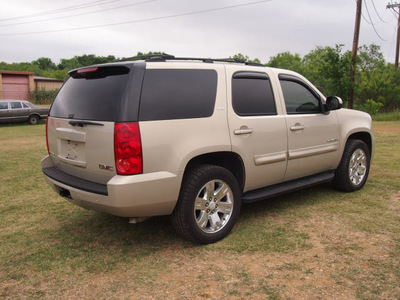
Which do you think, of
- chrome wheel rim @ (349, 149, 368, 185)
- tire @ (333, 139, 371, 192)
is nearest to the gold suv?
tire @ (333, 139, 371, 192)

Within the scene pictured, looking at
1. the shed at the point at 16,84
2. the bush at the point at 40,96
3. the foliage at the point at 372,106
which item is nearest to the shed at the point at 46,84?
the shed at the point at 16,84

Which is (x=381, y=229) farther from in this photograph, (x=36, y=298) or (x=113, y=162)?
(x=36, y=298)

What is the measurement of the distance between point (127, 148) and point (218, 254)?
1.36 metres

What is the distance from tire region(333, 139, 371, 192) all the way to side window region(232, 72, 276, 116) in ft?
5.48

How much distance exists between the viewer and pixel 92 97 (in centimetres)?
368

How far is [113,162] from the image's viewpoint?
10.9 feet

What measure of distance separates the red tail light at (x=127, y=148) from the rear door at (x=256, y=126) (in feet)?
3.66

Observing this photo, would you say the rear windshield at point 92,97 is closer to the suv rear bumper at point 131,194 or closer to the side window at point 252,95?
the suv rear bumper at point 131,194

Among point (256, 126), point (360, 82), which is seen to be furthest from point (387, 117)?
point (256, 126)

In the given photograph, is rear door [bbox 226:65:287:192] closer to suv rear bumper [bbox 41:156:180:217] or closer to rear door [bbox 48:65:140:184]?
suv rear bumper [bbox 41:156:180:217]

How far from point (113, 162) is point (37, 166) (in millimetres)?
5404

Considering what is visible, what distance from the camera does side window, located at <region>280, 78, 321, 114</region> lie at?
4734 mm

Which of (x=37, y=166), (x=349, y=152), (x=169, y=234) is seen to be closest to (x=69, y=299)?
(x=169, y=234)

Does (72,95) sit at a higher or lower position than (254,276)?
higher
